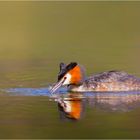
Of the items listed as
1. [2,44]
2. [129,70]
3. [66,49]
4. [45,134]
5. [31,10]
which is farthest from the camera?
[31,10]

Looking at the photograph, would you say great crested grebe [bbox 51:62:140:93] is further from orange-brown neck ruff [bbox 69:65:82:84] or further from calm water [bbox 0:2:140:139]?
calm water [bbox 0:2:140:139]

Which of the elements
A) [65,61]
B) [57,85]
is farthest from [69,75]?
[65,61]

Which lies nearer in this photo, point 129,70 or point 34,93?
point 34,93

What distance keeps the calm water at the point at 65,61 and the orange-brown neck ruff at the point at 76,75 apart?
0.43 m

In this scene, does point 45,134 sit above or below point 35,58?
below

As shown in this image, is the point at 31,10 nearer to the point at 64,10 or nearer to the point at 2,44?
the point at 64,10

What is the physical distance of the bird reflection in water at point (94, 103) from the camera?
1594 cm

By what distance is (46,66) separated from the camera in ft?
78.3

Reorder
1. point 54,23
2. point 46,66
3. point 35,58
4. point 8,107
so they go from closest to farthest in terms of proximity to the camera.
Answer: point 8,107 < point 46,66 < point 35,58 < point 54,23

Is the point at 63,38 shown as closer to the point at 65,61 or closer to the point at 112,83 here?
the point at 65,61

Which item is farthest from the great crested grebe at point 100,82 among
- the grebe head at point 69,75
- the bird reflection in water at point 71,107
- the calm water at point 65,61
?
the bird reflection in water at point 71,107

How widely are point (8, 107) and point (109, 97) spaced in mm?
2548

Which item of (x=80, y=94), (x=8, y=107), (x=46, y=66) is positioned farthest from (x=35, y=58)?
(x=8, y=107)

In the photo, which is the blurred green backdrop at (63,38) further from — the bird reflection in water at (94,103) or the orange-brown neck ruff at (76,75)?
the bird reflection in water at (94,103)
